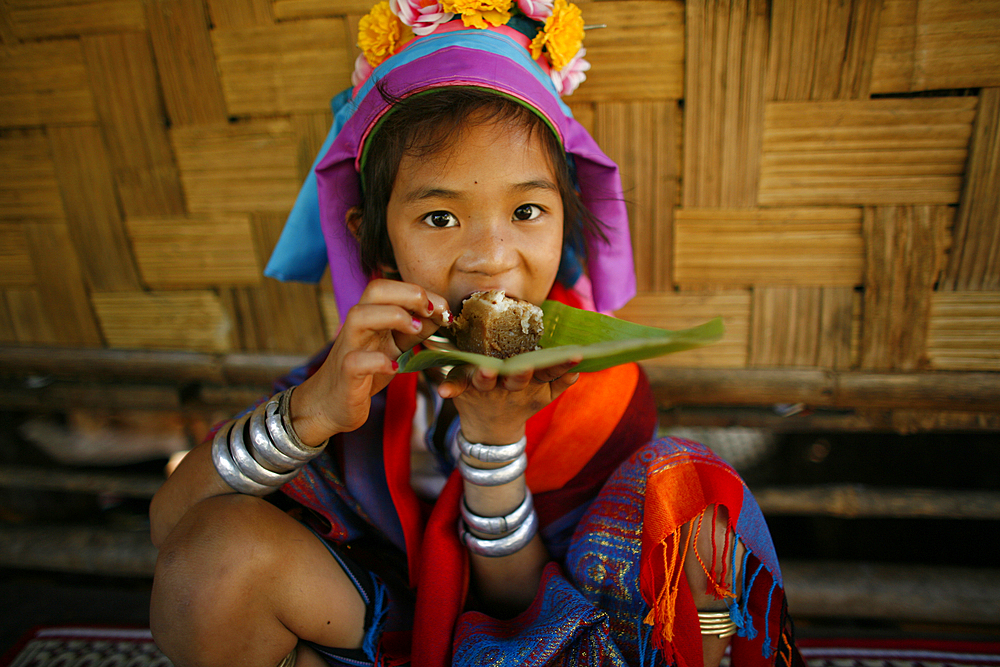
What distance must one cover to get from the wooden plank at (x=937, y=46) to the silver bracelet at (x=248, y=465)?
177 cm

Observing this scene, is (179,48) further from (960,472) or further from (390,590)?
(960,472)

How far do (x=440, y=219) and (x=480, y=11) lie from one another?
464 millimetres

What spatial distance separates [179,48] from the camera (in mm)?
1638

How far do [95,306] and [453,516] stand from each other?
1641 millimetres

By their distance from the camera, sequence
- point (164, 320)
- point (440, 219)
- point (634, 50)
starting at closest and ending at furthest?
point (440, 219), point (634, 50), point (164, 320)

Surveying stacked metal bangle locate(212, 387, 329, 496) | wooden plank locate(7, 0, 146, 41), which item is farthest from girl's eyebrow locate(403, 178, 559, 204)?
wooden plank locate(7, 0, 146, 41)

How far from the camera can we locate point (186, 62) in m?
1.65

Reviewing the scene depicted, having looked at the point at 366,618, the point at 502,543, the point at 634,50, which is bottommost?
the point at 366,618

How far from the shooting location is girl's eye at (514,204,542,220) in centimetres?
114

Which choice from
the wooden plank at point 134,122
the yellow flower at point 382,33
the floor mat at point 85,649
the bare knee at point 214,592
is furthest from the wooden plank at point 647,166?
the floor mat at point 85,649

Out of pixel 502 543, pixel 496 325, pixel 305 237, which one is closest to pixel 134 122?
pixel 305 237

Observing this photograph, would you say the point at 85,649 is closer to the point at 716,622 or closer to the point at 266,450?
the point at 266,450

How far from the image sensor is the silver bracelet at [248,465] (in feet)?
3.57

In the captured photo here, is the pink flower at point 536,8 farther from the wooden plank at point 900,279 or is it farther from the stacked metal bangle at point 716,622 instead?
the stacked metal bangle at point 716,622
